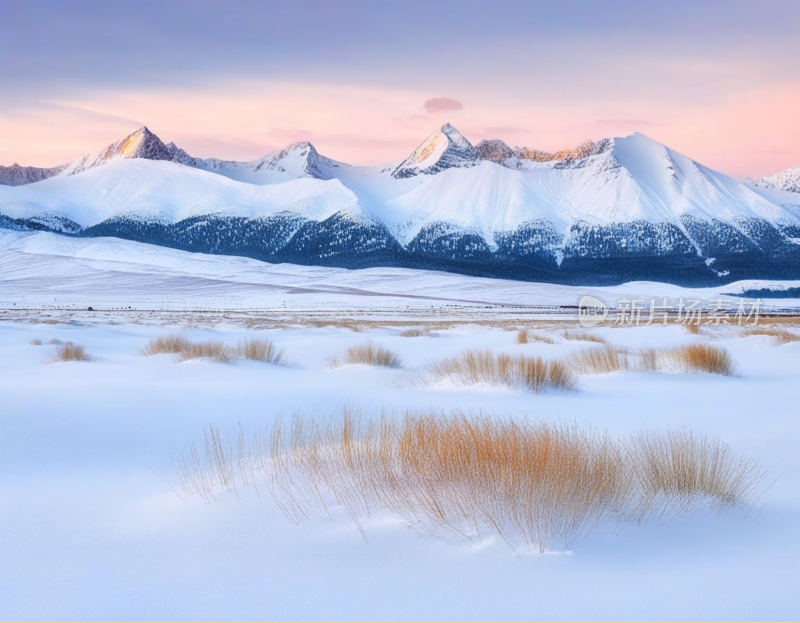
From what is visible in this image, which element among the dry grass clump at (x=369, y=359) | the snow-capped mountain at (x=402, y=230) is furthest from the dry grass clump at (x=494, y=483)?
the snow-capped mountain at (x=402, y=230)

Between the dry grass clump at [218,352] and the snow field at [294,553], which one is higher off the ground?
the snow field at [294,553]

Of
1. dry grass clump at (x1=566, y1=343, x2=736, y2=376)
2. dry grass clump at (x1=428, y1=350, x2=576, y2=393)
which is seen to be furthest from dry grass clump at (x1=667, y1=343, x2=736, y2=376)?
dry grass clump at (x1=428, y1=350, x2=576, y2=393)

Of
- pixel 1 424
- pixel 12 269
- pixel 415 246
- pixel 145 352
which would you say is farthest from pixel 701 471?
pixel 415 246

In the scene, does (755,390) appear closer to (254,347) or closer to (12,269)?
(254,347)

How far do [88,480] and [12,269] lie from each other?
400ft

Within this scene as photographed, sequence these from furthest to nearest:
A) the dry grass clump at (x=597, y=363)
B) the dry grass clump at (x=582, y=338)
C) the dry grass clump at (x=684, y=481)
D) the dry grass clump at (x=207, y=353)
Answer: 1. the dry grass clump at (x=582, y=338)
2. the dry grass clump at (x=207, y=353)
3. the dry grass clump at (x=597, y=363)
4. the dry grass clump at (x=684, y=481)

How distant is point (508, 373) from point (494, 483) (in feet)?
23.2

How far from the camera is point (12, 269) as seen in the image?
374 ft

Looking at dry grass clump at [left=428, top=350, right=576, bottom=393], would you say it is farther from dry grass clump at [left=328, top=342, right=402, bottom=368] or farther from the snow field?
the snow field

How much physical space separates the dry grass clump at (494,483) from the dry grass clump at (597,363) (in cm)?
826

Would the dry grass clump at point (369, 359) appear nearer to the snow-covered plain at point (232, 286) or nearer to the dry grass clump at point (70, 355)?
the dry grass clump at point (70, 355)

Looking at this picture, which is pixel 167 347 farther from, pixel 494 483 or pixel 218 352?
pixel 494 483

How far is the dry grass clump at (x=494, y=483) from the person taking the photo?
3.73 m

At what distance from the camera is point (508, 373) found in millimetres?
10852
